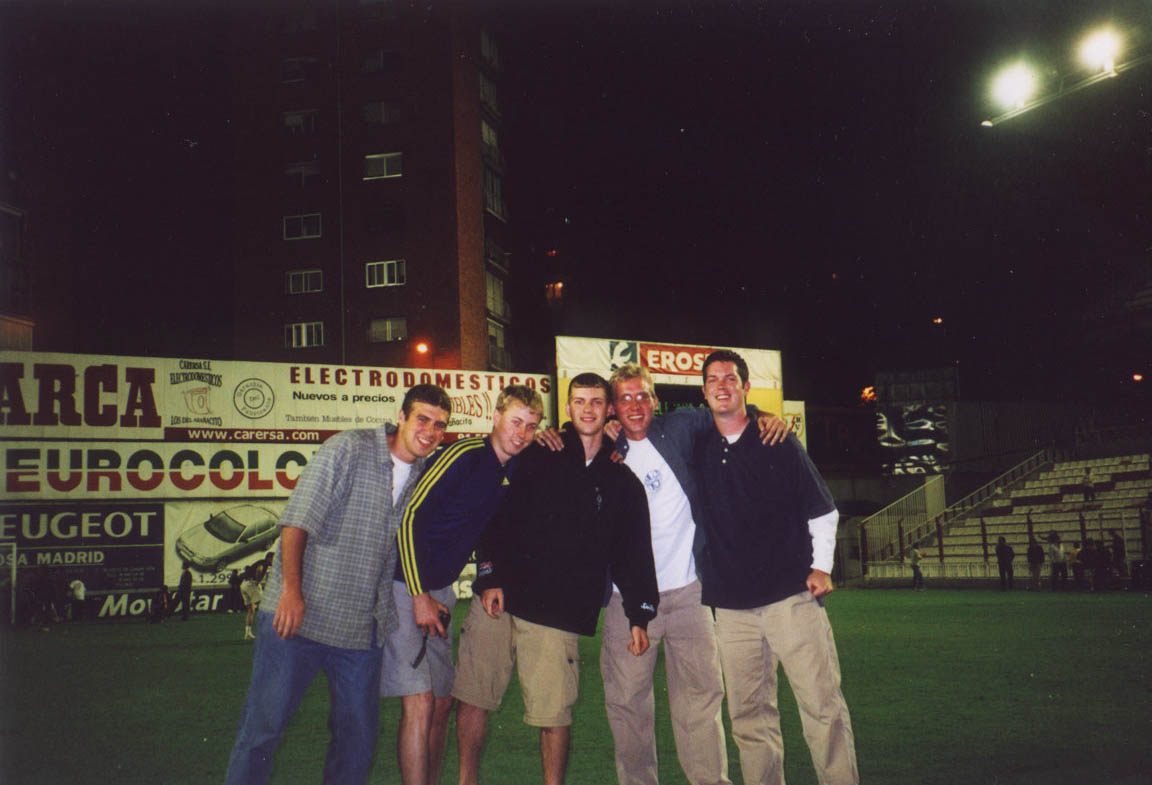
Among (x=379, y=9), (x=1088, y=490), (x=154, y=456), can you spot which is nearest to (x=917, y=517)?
(x=1088, y=490)

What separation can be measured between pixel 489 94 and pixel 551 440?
142 feet

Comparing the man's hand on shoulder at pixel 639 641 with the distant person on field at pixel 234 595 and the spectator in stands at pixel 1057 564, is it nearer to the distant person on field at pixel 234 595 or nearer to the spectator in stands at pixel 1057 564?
the distant person on field at pixel 234 595

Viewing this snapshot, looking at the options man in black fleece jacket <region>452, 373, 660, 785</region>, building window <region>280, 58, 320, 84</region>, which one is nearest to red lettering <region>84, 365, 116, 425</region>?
man in black fleece jacket <region>452, 373, 660, 785</region>

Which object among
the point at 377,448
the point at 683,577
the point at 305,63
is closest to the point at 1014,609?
the point at 683,577

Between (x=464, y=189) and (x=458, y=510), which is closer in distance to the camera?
(x=458, y=510)

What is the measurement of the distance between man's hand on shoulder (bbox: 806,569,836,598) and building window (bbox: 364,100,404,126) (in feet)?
133

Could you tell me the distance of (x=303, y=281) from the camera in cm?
4222

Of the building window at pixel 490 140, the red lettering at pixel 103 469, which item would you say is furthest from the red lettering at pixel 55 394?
the building window at pixel 490 140

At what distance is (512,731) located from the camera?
7.40 metres

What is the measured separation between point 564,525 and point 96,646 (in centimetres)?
1377

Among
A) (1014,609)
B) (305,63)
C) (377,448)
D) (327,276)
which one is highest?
(305,63)

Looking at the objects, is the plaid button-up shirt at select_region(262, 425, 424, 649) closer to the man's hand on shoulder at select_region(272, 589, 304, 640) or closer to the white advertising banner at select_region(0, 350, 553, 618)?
the man's hand on shoulder at select_region(272, 589, 304, 640)

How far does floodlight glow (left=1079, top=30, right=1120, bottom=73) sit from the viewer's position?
14.2 meters

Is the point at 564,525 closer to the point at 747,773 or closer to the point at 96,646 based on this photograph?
the point at 747,773
